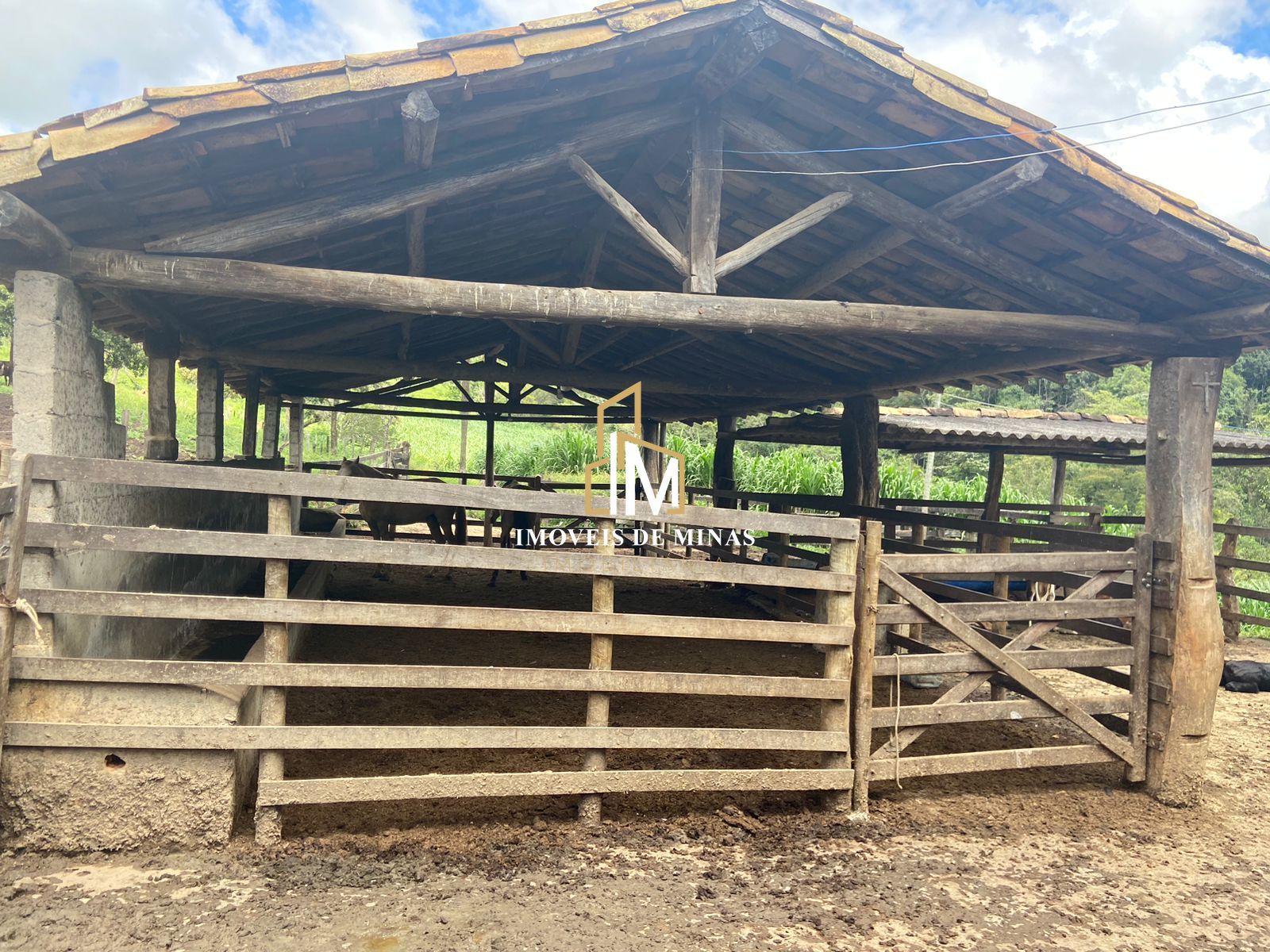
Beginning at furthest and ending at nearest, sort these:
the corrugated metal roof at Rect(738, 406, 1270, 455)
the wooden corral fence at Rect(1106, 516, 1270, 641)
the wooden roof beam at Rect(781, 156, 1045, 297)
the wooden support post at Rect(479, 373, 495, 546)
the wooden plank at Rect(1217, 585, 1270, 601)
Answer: the wooden support post at Rect(479, 373, 495, 546) < the corrugated metal roof at Rect(738, 406, 1270, 455) < the wooden corral fence at Rect(1106, 516, 1270, 641) < the wooden plank at Rect(1217, 585, 1270, 601) < the wooden roof beam at Rect(781, 156, 1045, 297)

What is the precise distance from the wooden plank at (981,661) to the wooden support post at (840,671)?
187 mm

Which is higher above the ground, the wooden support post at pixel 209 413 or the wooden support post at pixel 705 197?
the wooden support post at pixel 705 197

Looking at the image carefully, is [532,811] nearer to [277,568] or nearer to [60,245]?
[277,568]

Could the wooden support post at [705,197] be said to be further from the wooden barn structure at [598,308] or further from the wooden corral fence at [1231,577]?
the wooden corral fence at [1231,577]

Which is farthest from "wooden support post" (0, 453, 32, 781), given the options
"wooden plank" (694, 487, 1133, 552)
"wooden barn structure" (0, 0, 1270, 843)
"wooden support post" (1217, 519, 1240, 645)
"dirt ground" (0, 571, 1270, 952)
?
"wooden support post" (1217, 519, 1240, 645)

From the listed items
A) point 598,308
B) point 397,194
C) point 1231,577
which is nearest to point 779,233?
point 598,308

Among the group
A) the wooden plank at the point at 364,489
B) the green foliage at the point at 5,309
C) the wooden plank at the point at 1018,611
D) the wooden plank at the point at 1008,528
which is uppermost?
the green foliage at the point at 5,309

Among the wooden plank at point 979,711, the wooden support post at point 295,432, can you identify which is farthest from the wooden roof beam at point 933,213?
the wooden support post at point 295,432

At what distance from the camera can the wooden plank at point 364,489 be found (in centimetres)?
290

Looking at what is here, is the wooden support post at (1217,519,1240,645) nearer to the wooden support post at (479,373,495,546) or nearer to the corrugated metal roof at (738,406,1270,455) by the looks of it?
the corrugated metal roof at (738,406,1270,455)

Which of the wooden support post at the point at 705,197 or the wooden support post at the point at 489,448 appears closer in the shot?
the wooden support post at the point at 705,197

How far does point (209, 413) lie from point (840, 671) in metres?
6.30

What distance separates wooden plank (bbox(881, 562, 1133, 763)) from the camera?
12.2 ft

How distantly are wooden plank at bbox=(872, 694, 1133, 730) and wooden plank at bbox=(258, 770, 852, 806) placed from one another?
36cm
